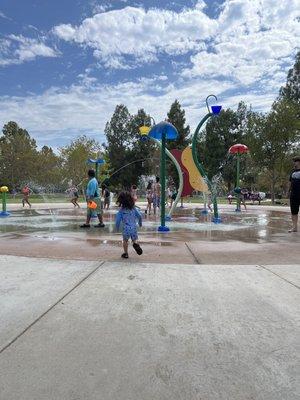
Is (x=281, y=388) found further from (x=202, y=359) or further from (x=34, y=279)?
(x=34, y=279)

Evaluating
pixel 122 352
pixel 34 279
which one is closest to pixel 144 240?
pixel 34 279

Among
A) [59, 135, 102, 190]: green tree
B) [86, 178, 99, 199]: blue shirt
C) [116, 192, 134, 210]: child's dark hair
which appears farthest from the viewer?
[59, 135, 102, 190]: green tree

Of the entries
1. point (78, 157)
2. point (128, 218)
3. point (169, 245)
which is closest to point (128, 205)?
point (128, 218)

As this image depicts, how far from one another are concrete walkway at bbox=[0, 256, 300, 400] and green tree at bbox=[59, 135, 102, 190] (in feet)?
174

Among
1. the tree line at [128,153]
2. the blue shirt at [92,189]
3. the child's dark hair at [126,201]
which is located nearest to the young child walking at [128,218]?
the child's dark hair at [126,201]

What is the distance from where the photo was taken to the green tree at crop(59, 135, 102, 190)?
5831cm

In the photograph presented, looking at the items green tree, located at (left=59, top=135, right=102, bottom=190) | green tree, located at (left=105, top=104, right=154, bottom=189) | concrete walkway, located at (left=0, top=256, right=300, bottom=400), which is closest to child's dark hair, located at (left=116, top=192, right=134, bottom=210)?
concrete walkway, located at (left=0, top=256, right=300, bottom=400)

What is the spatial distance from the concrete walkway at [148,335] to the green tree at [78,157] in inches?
2093

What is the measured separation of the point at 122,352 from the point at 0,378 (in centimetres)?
90

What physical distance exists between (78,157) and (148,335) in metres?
55.9

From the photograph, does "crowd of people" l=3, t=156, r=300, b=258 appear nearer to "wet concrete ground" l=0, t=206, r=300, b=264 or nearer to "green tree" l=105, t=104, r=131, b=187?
"wet concrete ground" l=0, t=206, r=300, b=264

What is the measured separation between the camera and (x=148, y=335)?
3.66 metres

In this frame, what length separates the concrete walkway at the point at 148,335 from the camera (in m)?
2.85

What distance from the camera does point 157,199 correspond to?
1900 cm
